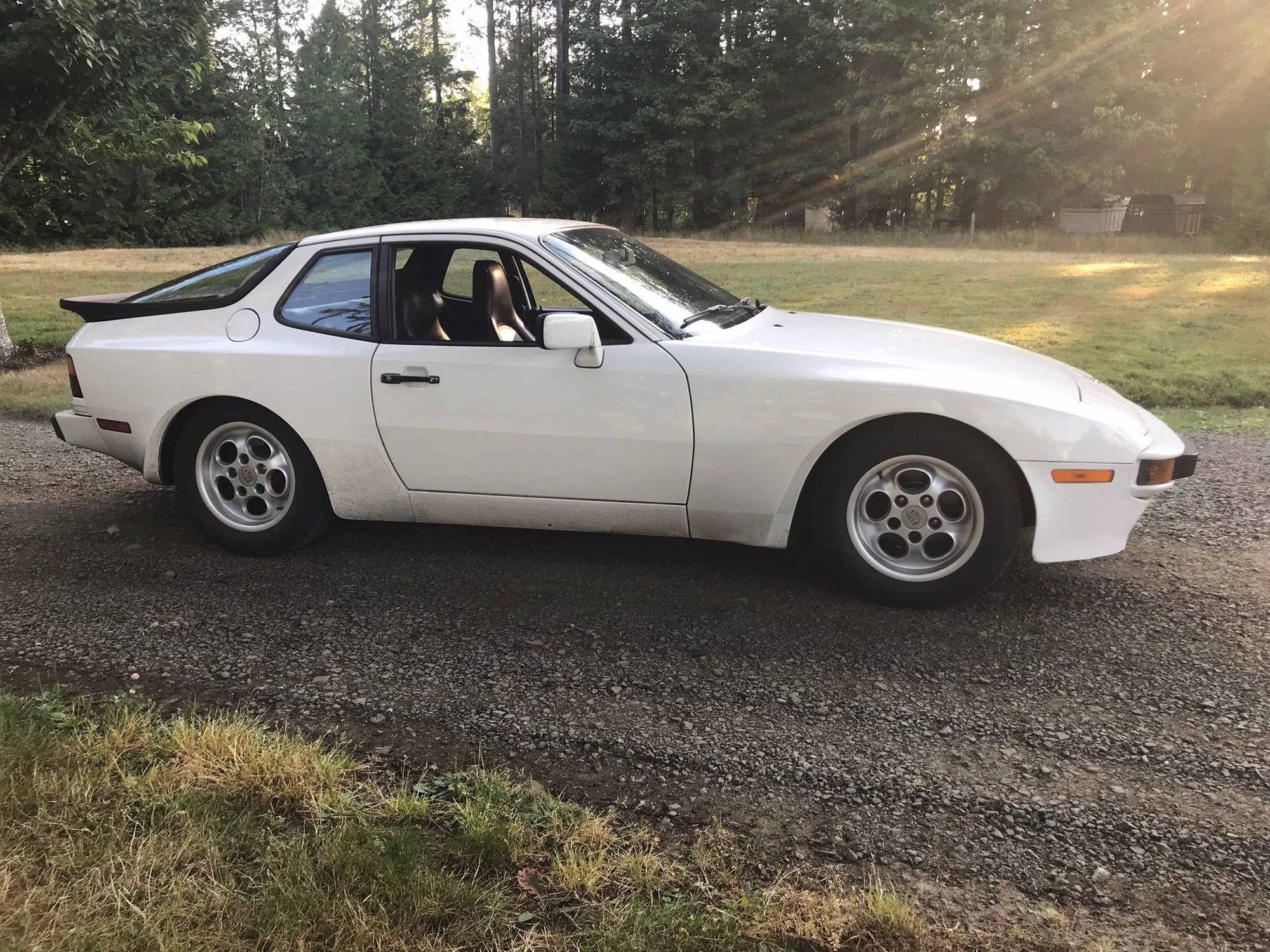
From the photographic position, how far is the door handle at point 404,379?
405 centimetres

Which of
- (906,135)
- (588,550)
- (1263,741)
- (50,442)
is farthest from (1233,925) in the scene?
(906,135)

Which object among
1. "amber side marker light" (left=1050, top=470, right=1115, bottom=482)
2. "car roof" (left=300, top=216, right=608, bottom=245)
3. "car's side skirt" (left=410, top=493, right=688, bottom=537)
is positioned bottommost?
"car's side skirt" (left=410, top=493, right=688, bottom=537)

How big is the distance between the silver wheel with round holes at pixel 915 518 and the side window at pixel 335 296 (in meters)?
2.37

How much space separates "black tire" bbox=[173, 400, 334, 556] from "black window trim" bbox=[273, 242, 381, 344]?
1.44ft

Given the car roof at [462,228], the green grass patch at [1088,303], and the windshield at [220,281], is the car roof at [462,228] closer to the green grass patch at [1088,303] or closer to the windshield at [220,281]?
the windshield at [220,281]

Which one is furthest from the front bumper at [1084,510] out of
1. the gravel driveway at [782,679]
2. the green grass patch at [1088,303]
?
the green grass patch at [1088,303]

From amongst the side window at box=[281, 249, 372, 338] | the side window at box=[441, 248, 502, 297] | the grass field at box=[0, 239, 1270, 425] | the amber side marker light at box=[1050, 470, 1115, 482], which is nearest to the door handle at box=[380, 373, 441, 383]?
the side window at box=[281, 249, 372, 338]

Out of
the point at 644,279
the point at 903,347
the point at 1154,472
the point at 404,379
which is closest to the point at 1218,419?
the point at 1154,472

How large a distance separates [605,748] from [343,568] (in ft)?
6.72

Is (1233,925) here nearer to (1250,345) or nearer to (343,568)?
(343,568)

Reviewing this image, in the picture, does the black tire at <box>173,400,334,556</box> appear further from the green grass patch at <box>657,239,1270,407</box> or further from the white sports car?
the green grass patch at <box>657,239,1270,407</box>

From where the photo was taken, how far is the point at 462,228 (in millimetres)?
4336

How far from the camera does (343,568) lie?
14.5 ft

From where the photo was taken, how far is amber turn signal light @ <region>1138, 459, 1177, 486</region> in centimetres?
352
